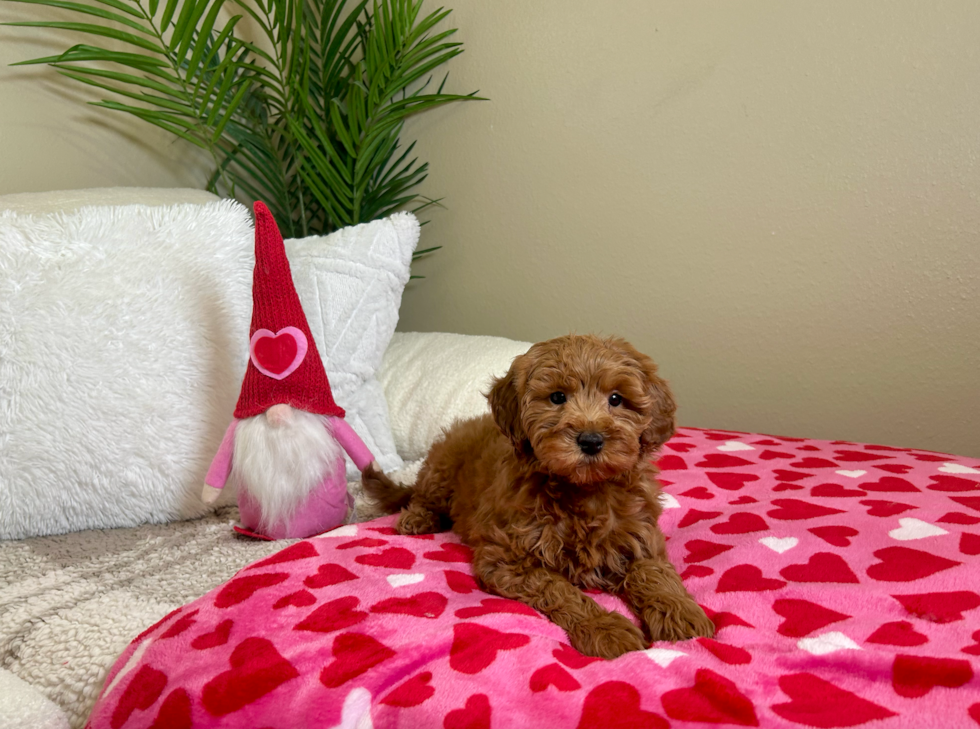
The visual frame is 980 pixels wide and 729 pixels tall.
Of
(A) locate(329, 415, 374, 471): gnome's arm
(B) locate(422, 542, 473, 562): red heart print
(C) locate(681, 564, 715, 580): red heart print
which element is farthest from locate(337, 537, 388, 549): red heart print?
(C) locate(681, 564, 715, 580): red heart print

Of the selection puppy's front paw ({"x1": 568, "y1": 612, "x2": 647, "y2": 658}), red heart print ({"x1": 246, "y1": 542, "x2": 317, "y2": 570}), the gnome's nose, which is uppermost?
the gnome's nose

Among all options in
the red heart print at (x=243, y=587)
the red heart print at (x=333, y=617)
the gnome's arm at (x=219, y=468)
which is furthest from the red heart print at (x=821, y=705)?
the gnome's arm at (x=219, y=468)

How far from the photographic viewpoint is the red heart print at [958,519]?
1.55 m

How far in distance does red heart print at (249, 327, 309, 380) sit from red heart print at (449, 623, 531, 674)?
2.82 ft

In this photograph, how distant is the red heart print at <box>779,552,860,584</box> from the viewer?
1.35 metres

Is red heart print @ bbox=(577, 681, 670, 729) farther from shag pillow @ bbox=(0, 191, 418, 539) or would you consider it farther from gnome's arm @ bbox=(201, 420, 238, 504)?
shag pillow @ bbox=(0, 191, 418, 539)

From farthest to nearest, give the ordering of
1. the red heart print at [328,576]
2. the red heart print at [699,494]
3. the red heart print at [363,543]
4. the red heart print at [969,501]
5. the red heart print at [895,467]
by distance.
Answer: the red heart print at [895,467] → the red heart print at [699,494] → the red heart print at [969,501] → the red heart print at [363,543] → the red heart print at [328,576]

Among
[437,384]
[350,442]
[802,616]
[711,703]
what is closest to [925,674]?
[802,616]

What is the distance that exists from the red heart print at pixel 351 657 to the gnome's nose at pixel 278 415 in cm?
71

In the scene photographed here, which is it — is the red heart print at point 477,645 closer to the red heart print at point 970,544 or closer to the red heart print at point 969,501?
the red heart print at point 970,544

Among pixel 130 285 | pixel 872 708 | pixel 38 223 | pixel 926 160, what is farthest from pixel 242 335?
pixel 926 160

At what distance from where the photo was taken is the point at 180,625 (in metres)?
1.17

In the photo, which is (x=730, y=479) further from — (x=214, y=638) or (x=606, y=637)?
(x=214, y=638)

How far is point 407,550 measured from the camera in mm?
1545
